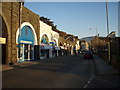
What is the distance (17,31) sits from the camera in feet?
74.0

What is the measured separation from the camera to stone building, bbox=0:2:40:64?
1975 centimetres

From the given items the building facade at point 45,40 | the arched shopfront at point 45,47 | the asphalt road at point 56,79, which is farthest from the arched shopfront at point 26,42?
the asphalt road at point 56,79

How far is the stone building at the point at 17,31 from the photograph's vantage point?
64.8 ft

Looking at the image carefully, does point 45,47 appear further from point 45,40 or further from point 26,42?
point 26,42

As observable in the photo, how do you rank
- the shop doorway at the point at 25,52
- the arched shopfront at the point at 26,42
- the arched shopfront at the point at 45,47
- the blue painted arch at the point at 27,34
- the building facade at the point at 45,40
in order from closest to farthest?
the arched shopfront at the point at 26,42 → the shop doorway at the point at 25,52 → the blue painted arch at the point at 27,34 → the building facade at the point at 45,40 → the arched shopfront at the point at 45,47

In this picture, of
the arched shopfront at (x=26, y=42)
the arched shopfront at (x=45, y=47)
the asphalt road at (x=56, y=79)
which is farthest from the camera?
the arched shopfront at (x=45, y=47)

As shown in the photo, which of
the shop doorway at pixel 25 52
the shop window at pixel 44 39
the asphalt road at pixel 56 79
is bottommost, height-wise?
the asphalt road at pixel 56 79

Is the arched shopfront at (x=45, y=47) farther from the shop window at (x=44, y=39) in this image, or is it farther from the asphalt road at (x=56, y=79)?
the asphalt road at (x=56, y=79)

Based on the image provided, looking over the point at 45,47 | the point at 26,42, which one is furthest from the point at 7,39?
the point at 45,47

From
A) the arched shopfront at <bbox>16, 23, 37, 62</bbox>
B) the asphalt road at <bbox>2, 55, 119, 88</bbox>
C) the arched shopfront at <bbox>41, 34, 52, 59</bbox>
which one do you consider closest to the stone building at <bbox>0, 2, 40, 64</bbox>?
the arched shopfront at <bbox>16, 23, 37, 62</bbox>

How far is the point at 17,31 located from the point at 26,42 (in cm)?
317

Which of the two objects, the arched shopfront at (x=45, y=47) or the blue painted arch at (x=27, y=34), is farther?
the arched shopfront at (x=45, y=47)

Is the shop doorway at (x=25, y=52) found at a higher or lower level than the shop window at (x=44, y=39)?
lower

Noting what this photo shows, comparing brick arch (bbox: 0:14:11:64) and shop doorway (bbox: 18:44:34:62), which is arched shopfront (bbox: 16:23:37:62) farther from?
brick arch (bbox: 0:14:11:64)
